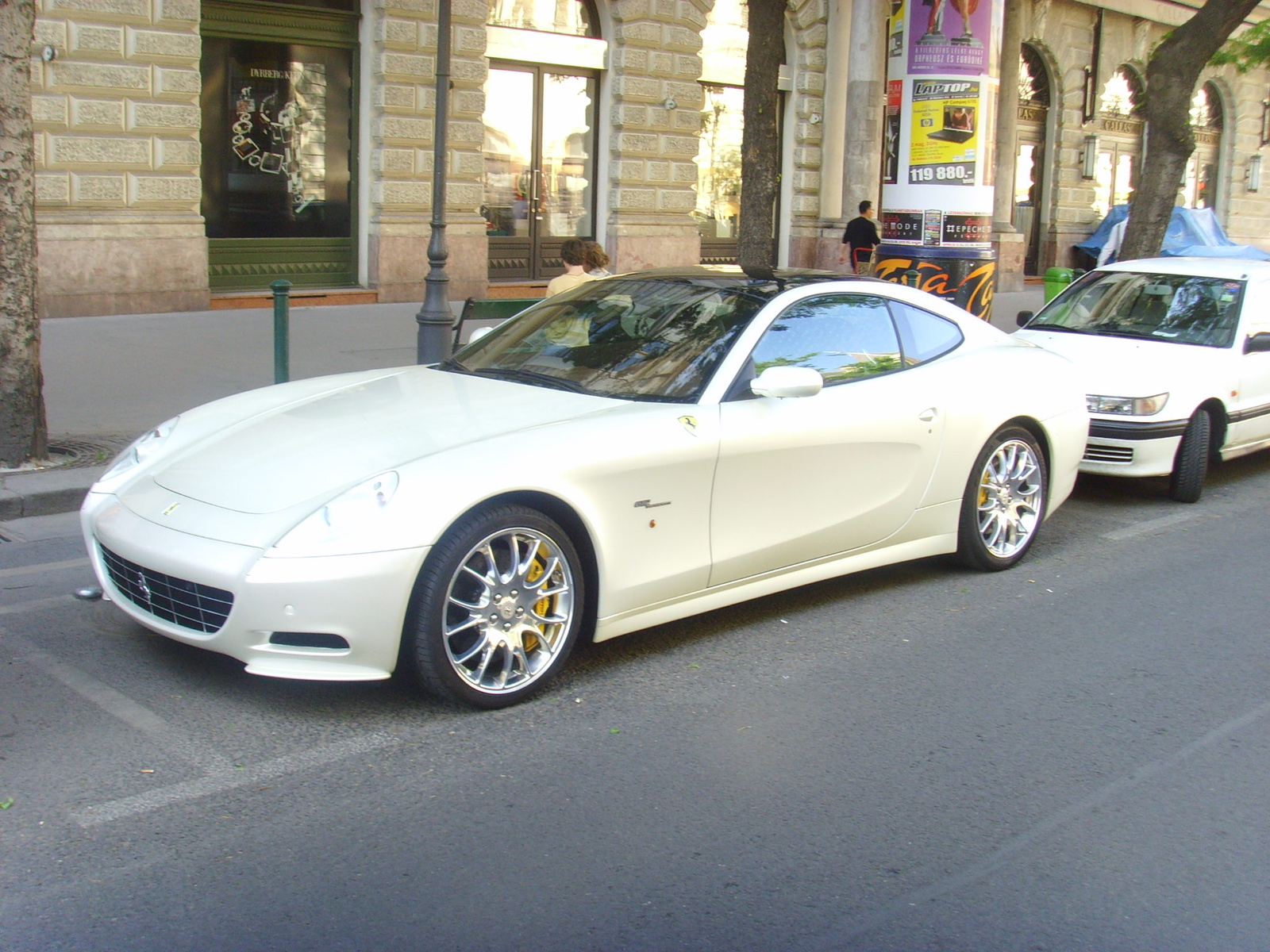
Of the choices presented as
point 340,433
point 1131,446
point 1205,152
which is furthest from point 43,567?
point 1205,152

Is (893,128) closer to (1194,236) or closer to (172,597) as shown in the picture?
(172,597)

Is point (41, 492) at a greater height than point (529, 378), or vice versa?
point (529, 378)

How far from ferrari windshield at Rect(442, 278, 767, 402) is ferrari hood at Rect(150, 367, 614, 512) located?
19 cm

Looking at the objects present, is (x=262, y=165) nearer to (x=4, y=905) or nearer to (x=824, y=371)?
(x=824, y=371)

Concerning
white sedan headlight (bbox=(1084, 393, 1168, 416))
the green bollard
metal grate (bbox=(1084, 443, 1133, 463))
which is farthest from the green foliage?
the green bollard

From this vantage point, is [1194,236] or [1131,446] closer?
[1131,446]

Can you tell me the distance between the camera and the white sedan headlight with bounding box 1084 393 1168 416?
8.21 m

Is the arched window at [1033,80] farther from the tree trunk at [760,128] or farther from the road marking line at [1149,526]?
the road marking line at [1149,526]

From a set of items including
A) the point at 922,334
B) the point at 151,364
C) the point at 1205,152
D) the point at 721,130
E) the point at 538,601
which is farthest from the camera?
the point at 1205,152

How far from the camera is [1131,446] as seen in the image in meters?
8.16

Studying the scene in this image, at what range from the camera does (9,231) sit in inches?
308

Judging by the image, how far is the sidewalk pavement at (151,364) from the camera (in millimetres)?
7742

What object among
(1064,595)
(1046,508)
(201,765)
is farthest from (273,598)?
(1046,508)

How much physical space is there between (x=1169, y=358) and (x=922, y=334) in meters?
3.16
